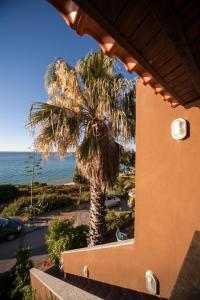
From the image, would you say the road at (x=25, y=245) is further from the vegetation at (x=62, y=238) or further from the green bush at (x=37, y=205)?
the green bush at (x=37, y=205)

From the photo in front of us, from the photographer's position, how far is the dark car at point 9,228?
13.0 m

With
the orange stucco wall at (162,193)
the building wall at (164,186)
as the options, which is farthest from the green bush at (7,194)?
the building wall at (164,186)

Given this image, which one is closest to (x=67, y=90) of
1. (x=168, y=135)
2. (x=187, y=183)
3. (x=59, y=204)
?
(x=168, y=135)

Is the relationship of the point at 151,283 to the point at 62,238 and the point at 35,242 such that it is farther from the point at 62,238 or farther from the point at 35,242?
the point at 35,242

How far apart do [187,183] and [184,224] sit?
61cm

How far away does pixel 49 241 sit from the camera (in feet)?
34.8

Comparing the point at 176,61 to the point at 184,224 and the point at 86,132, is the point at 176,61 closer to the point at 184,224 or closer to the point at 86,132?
the point at 184,224

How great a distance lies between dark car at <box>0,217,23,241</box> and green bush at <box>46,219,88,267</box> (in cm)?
357

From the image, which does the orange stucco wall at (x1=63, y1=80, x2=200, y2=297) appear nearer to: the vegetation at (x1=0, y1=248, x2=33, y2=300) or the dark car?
the vegetation at (x1=0, y1=248, x2=33, y2=300)

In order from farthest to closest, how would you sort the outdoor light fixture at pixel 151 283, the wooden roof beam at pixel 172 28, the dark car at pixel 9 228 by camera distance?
1. the dark car at pixel 9 228
2. the outdoor light fixture at pixel 151 283
3. the wooden roof beam at pixel 172 28

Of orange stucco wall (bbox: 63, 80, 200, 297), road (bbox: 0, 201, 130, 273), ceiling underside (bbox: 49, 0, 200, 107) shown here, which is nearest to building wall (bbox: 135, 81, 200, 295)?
orange stucco wall (bbox: 63, 80, 200, 297)

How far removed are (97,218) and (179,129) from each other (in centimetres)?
645

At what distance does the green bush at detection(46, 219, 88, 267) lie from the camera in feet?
32.1

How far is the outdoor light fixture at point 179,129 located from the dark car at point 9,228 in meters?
12.3
